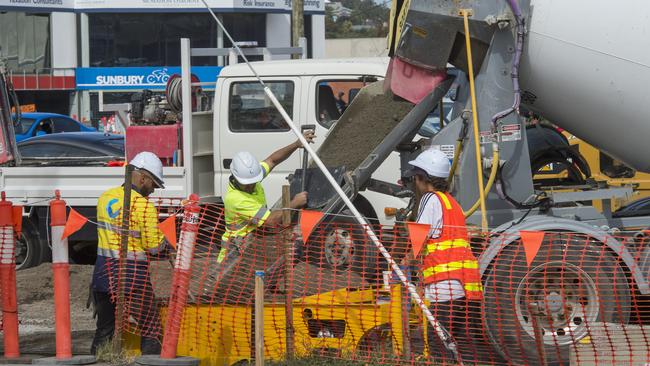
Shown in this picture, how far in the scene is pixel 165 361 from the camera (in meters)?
6.84

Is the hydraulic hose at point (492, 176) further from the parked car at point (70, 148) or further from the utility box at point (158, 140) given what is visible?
the parked car at point (70, 148)

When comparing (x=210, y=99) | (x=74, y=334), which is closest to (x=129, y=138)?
(x=210, y=99)

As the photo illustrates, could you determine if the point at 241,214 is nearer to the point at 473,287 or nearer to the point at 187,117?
the point at 473,287

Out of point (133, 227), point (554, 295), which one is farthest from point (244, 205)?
point (554, 295)

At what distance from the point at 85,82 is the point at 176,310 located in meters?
35.5

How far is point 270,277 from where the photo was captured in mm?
7172

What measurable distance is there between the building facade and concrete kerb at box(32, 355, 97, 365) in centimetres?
3371

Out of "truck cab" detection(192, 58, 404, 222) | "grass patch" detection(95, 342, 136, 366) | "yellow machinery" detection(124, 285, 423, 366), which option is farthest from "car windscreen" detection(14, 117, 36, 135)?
"yellow machinery" detection(124, 285, 423, 366)

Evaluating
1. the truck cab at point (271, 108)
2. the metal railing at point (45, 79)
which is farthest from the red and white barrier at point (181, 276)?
the metal railing at point (45, 79)

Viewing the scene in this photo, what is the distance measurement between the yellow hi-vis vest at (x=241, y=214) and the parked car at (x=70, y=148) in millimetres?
5178

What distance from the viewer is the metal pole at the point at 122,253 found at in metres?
7.15

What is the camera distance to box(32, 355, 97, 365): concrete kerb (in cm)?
712

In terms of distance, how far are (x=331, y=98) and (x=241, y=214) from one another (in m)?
3.27

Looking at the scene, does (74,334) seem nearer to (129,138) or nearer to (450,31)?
(129,138)
